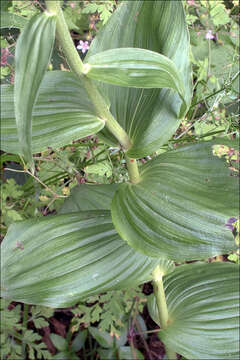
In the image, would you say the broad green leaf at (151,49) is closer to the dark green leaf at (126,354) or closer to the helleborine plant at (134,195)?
the helleborine plant at (134,195)

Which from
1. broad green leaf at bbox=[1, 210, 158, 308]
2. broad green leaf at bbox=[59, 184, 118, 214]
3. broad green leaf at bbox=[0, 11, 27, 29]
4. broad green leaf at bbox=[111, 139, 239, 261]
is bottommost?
broad green leaf at bbox=[1, 210, 158, 308]

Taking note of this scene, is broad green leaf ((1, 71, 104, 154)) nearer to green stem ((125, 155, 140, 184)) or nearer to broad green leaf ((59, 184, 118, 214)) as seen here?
green stem ((125, 155, 140, 184))

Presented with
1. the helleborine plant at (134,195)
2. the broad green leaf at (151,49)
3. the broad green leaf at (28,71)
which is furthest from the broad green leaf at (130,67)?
the broad green leaf at (151,49)

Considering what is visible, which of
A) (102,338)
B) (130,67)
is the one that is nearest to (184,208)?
(130,67)

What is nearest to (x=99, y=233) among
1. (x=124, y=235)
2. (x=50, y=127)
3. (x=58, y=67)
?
(x=124, y=235)

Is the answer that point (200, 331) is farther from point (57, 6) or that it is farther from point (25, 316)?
point (57, 6)

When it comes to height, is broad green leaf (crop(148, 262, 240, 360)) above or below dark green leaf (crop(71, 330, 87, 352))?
above

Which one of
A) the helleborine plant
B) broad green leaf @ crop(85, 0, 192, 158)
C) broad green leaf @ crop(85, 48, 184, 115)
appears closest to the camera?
broad green leaf @ crop(85, 48, 184, 115)

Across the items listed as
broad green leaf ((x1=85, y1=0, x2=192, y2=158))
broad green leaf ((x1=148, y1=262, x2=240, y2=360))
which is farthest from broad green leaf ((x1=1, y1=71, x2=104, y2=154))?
broad green leaf ((x1=148, y1=262, x2=240, y2=360))
